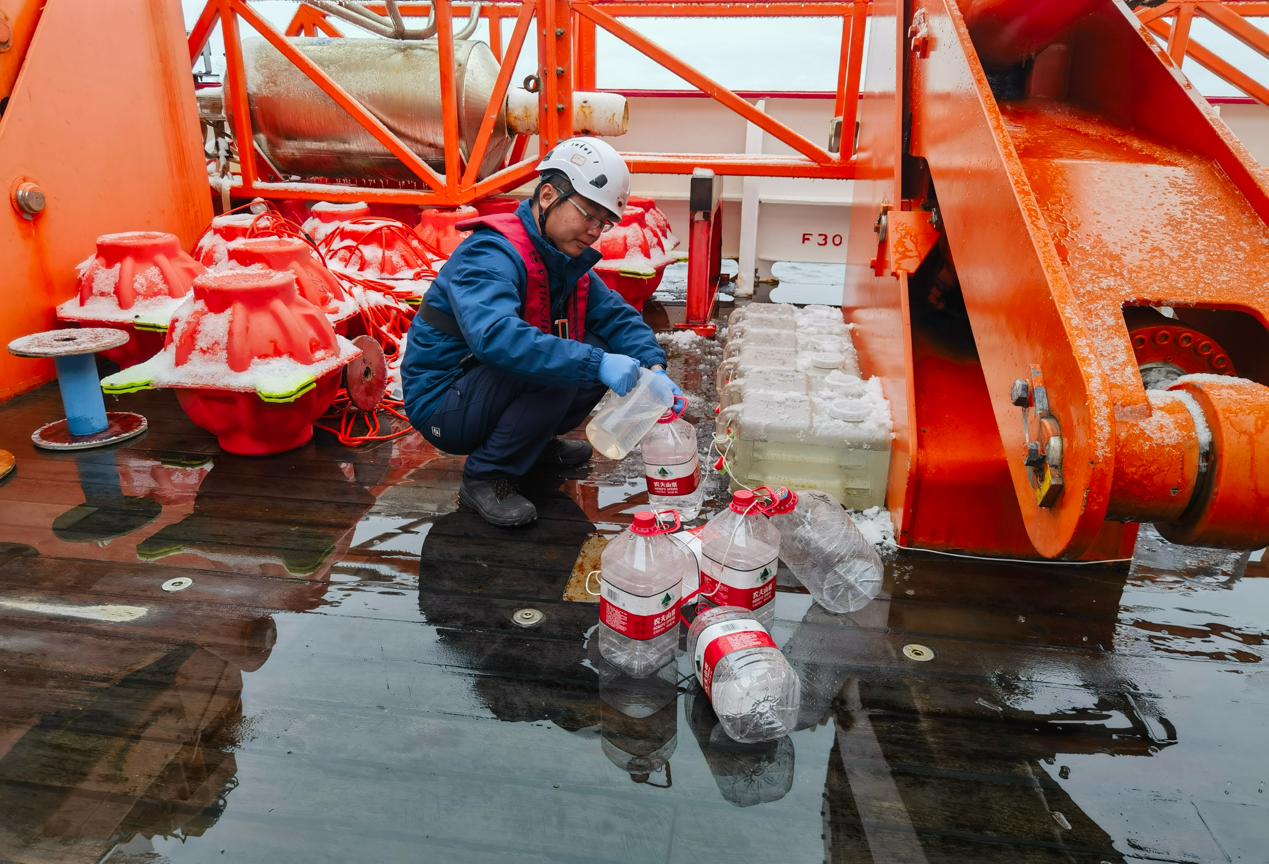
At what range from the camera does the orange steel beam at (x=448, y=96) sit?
16.6ft

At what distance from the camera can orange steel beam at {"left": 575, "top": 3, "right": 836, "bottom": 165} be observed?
5.61 m

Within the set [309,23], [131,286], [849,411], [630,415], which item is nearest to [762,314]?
[849,411]

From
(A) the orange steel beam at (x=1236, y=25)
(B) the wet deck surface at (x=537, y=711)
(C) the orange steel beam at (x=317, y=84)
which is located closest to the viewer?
(B) the wet deck surface at (x=537, y=711)

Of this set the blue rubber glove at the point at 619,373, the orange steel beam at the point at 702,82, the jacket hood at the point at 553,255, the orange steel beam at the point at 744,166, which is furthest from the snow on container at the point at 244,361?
the orange steel beam at the point at 702,82

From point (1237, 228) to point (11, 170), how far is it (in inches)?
194

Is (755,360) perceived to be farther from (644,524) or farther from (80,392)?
(80,392)

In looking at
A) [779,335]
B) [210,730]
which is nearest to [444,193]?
[779,335]

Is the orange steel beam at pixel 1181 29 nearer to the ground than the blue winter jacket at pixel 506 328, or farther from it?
farther from it

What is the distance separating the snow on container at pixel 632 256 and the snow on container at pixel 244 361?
2314 millimetres

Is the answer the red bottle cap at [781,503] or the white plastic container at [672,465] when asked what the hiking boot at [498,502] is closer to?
the white plastic container at [672,465]

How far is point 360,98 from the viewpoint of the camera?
5.75 metres

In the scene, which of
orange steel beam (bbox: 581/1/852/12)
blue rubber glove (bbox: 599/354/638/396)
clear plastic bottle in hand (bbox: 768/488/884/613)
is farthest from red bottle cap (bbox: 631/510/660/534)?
orange steel beam (bbox: 581/1/852/12)

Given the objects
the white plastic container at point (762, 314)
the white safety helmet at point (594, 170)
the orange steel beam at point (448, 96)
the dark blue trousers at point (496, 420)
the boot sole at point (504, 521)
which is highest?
the orange steel beam at point (448, 96)

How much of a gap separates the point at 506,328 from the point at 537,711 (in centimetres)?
115
